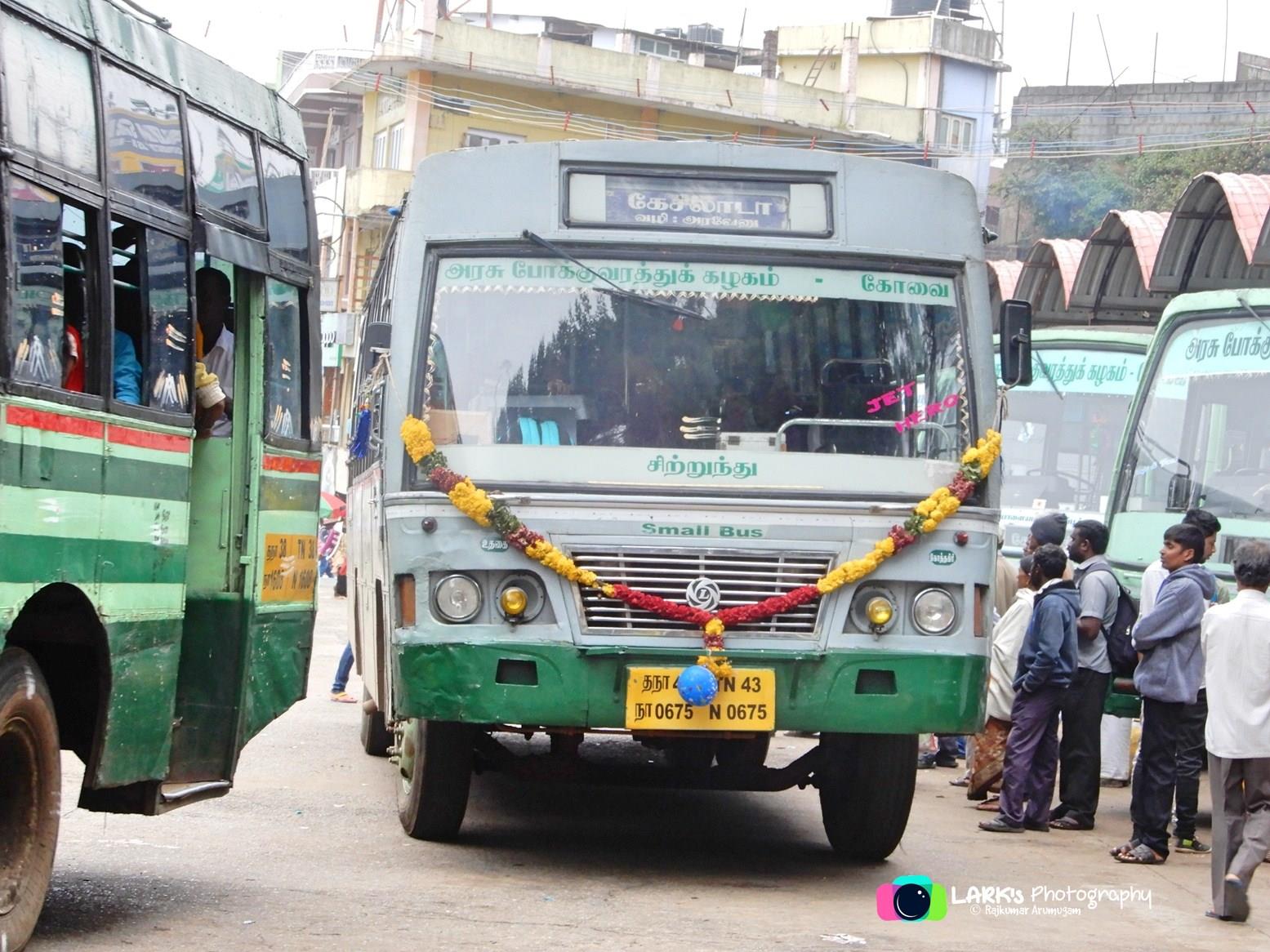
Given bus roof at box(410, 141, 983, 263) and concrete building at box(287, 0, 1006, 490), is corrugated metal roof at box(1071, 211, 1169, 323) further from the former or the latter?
concrete building at box(287, 0, 1006, 490)

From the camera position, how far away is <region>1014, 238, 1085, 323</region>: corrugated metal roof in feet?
59.5

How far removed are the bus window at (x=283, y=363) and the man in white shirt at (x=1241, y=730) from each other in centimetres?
392

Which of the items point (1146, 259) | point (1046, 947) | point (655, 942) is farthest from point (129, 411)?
point (1146, 259)

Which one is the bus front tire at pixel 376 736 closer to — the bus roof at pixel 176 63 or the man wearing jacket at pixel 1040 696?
the man wearing jacket at pixel 1040 696

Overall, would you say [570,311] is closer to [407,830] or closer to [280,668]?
[280,668]

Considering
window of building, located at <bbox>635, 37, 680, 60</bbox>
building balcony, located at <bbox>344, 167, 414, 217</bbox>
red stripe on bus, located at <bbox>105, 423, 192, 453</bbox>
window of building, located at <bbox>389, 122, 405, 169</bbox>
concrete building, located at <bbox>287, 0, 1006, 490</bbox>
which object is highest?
window of building, located at <bbox>635, 37, 680, 60</bbox>

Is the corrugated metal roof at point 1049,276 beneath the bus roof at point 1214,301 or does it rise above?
above

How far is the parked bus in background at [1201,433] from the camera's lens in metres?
11.8

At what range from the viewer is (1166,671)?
9734 millimetres

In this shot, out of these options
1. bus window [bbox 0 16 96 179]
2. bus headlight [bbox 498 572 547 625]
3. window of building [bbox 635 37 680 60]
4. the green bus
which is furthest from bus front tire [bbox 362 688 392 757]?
window of building [bbox 635 37 680 60]

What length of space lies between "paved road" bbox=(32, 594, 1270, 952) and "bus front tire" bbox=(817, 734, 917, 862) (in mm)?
143

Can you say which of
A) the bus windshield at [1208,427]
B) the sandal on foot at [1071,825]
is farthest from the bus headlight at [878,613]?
the bus windshield at [1208,427]

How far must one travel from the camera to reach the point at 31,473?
5.82 m

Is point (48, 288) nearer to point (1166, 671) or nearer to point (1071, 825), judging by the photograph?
point (1166, 671)
